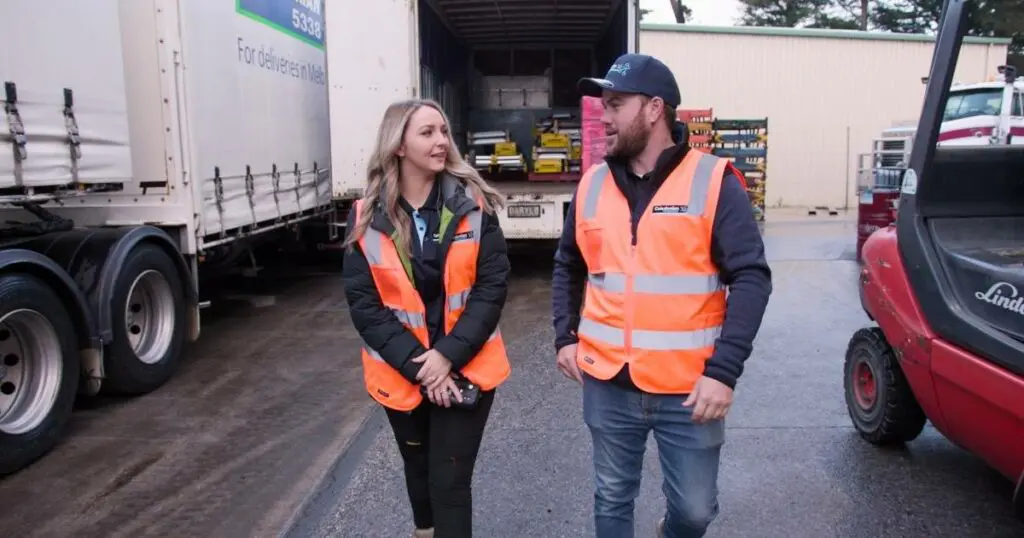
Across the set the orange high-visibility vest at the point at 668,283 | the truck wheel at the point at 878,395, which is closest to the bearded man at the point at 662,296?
the orange high-visibility vest at the point at 668,283

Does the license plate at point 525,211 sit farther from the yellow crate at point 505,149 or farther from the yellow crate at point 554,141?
the yellow crate at point 505,149

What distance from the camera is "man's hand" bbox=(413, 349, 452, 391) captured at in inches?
106

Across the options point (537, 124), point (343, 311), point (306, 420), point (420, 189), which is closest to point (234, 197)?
point (343, 311)

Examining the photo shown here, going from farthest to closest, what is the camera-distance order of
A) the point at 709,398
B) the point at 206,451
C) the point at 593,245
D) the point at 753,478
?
the point at 206,451, the point at 753,478, the point at 593,245, the point at 709,398

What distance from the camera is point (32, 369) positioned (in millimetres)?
4691

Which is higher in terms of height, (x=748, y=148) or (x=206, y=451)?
(x=748, y=148)

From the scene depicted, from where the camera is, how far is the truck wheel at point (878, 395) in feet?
13.4

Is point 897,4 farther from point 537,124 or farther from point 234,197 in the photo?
point 234,197

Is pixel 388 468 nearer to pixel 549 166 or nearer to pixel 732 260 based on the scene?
pixel 732 260

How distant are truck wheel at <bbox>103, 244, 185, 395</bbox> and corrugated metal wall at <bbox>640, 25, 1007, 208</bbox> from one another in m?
16.9

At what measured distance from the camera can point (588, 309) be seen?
271 centimetres

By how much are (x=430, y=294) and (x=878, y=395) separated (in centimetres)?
260

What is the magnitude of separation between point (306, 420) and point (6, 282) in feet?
5.92

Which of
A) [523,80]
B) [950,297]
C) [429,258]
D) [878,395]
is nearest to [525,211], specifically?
[523,80]
